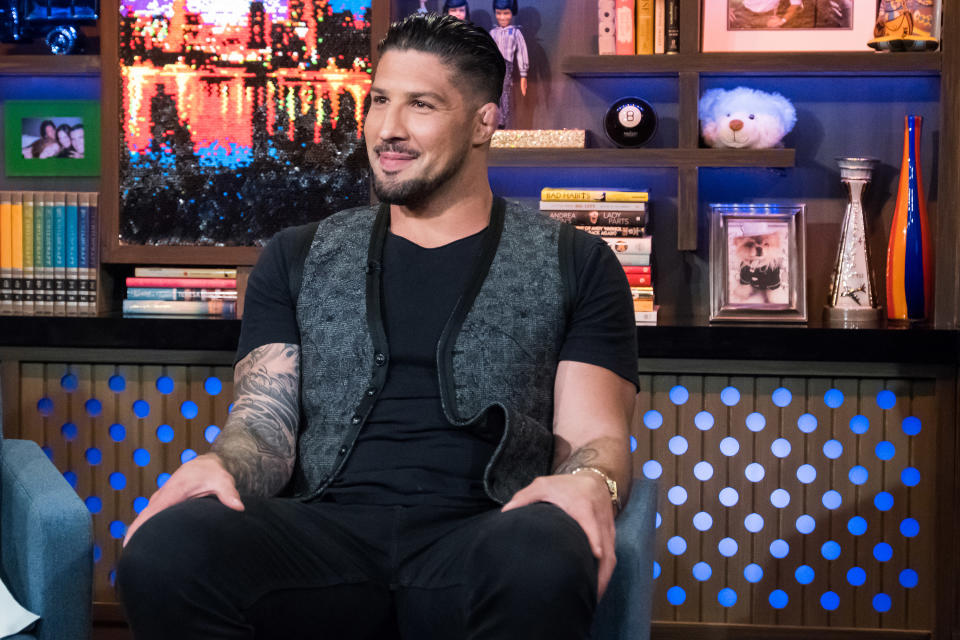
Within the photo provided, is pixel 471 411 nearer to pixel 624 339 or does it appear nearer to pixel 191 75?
pixel 624 339

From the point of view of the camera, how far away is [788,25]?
9.81ft

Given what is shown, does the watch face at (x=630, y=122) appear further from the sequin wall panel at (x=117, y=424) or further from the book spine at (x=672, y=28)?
the sequin wall panel at (x=117, y=424)

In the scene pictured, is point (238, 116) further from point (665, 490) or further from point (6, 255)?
point (665, 490)

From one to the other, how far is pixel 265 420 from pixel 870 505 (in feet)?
4.96

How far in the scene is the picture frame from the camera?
298 centimetres

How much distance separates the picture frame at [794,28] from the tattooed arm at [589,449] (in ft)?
4.57

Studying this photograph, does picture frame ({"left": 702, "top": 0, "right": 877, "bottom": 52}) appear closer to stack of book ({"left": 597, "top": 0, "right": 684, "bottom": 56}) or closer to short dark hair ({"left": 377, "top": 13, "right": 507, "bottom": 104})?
stack of book ({"left": 597, "top": 0, "right": 684, "bottom": 56})

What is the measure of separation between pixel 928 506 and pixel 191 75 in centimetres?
202

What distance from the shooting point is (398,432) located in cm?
182

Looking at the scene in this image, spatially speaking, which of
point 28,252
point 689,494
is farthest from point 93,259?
point 689,494

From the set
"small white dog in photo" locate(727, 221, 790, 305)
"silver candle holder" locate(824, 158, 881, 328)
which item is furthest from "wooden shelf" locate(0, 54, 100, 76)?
"silver candle holder" locate(824, 158, 881, 328)

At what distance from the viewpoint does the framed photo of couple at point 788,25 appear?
2.98 metres

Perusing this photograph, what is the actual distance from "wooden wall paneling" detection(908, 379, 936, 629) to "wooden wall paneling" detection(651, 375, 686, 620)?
0.50 meters

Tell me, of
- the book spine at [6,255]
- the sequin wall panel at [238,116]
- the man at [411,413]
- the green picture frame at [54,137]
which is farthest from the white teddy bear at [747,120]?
the book spine at [6,255]
